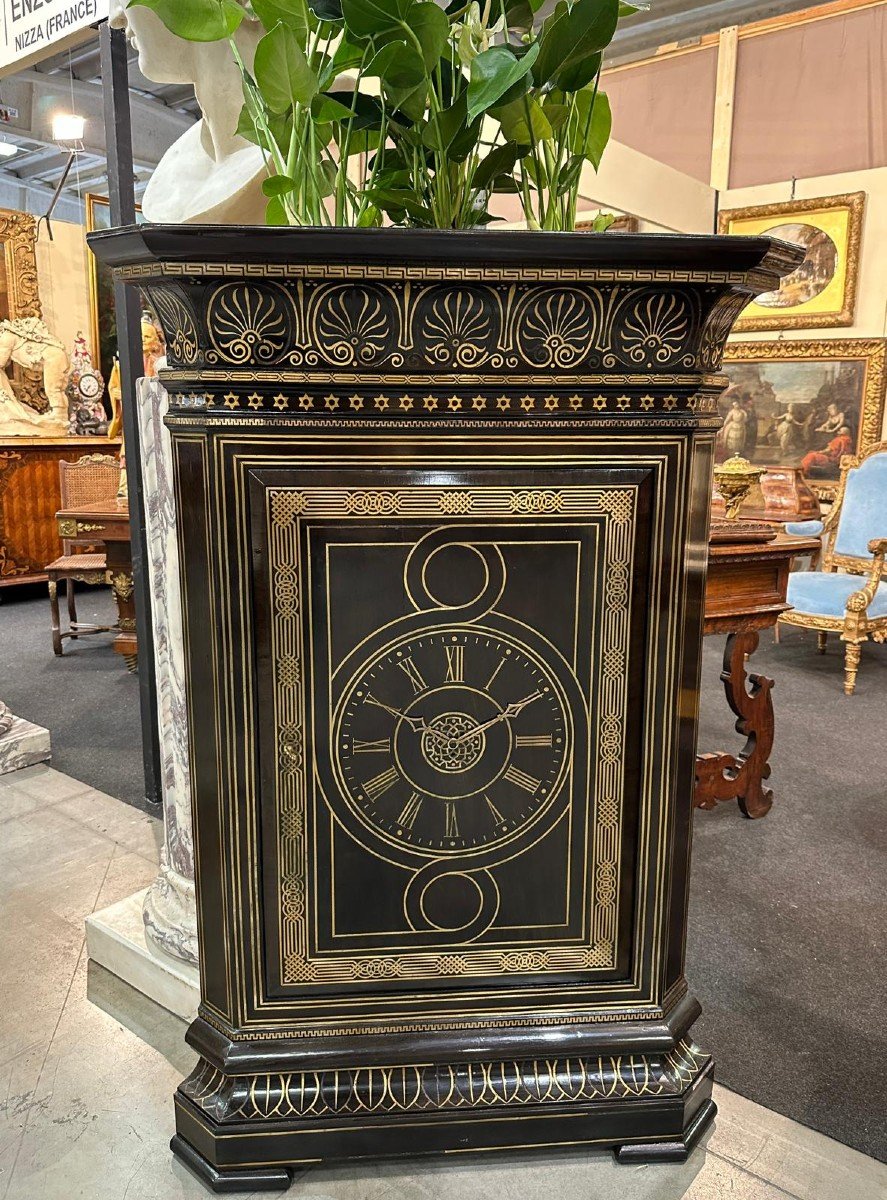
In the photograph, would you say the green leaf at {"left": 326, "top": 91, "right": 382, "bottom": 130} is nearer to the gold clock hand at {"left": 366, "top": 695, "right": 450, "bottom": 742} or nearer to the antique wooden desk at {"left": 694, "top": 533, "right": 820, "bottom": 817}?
the gold clock hand at {"left": 366, "top": 695, "right": 450, "bottom": 742}

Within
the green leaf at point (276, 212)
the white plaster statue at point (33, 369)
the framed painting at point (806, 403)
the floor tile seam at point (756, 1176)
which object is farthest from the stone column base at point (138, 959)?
the white plaster statue at point (33, 369)

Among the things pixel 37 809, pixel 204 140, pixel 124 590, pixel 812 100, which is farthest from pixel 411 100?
pixel 812 100

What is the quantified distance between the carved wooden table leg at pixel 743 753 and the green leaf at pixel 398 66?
90.6 inches

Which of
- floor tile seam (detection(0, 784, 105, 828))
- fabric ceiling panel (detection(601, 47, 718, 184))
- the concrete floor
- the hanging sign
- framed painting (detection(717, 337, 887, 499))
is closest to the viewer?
the concrete floor

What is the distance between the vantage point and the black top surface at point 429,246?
109 centimetres

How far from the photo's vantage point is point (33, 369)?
7.79 meters

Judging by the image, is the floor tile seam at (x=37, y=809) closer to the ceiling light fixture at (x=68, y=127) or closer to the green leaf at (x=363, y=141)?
the green leaf at (x=363, y=141)

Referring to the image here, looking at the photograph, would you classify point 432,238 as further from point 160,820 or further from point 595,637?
point 160,820

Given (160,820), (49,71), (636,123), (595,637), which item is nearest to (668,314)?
(595,637)

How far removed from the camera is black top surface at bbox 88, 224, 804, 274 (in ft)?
3.59

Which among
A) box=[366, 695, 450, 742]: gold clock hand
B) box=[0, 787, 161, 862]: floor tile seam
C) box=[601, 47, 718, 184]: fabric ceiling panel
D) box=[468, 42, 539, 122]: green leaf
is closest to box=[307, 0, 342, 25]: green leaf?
box=[468, 42, 539, 122]: green leaf

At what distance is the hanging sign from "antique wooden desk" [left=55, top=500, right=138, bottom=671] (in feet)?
5.76

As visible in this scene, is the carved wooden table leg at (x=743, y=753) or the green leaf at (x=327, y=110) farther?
the carved wooden table leg at (x=743, y=753)

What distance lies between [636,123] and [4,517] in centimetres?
575
